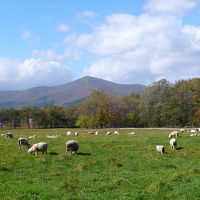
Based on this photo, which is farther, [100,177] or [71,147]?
[71,147]

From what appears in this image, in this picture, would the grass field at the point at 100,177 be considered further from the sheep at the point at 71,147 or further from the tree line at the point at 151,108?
the tree line at the point at 151,108

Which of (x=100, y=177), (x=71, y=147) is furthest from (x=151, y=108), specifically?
(x=100, y=177)

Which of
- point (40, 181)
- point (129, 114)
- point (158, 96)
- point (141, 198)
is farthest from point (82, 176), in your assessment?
point (129, 114)

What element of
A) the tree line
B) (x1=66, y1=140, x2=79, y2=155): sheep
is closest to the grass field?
(x1=66, y1=140, x2=79, y2=155): sheep

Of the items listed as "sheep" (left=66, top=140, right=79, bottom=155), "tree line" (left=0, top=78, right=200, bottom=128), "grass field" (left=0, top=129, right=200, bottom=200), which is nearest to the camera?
"grass field" (left=0, top=129, right=200, bottom=200)

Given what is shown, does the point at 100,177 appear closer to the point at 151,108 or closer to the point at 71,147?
the point at 71,147

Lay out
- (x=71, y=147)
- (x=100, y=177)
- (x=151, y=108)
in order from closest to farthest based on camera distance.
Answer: (x=100, y=177)
(x=71, y=147)
(x=151, y=108)

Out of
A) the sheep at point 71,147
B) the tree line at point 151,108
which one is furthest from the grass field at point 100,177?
the tree line at point 151,108

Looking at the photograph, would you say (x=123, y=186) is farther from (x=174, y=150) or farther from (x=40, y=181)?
(x=174, y=150)

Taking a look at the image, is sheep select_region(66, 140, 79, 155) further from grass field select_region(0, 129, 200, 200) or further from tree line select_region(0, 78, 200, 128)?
tree line select_region(0, 78, 200, 128)

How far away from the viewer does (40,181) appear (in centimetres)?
1301

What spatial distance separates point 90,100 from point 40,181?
82673 millimetres

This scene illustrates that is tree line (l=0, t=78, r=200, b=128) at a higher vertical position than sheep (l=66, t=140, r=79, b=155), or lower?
higher

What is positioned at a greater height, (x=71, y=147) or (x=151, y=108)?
(x=151, y=108)
